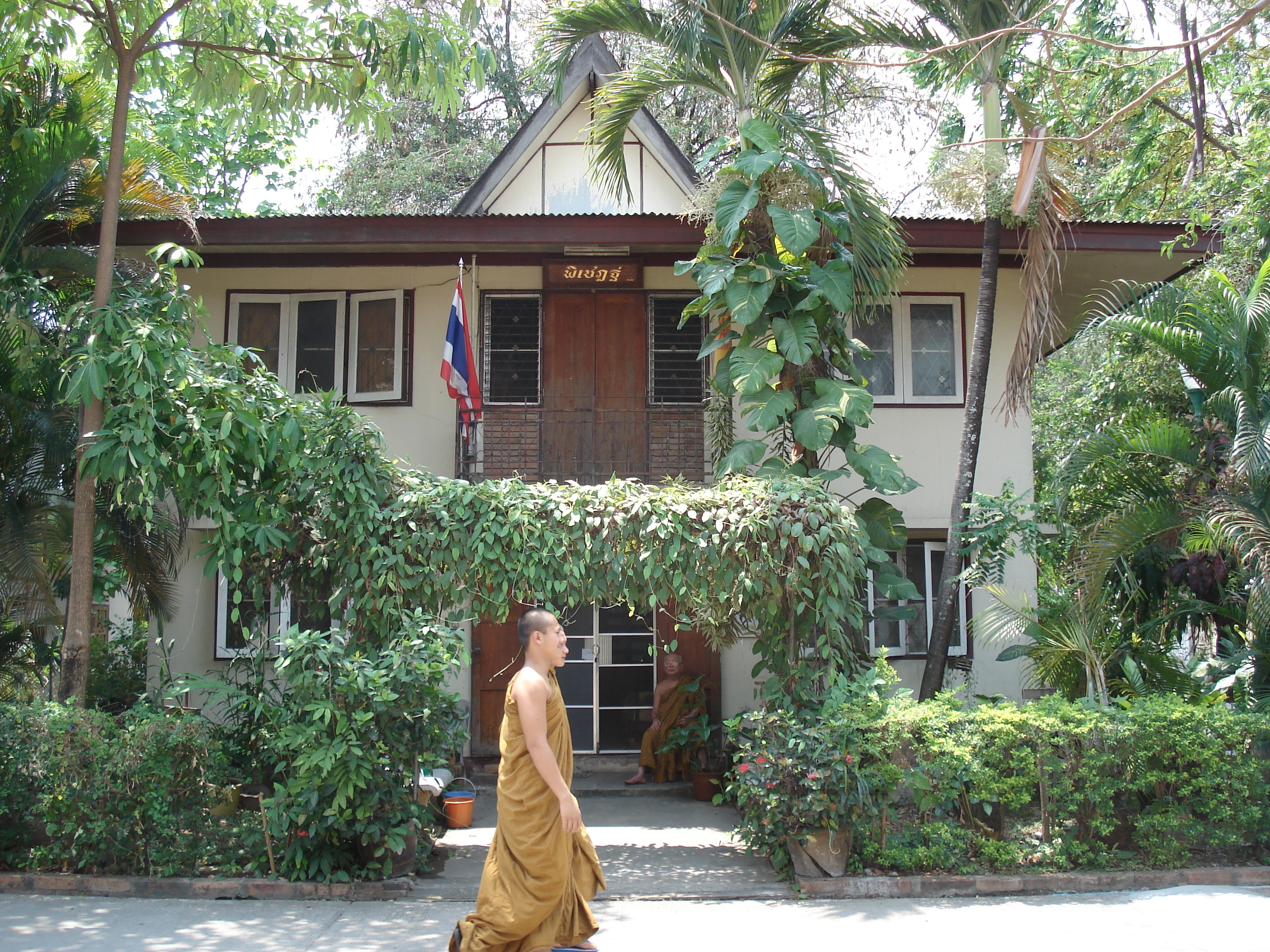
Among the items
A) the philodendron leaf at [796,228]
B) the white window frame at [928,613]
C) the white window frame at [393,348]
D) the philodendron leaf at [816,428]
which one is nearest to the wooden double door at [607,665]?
the white window frame at [928,613]

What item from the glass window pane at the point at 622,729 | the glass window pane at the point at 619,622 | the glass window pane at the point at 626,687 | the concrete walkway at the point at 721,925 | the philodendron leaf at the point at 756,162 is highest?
the philodendron leaf at the point at 756,162

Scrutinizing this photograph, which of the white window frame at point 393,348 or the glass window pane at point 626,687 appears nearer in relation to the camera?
the white window frame at point 393,348

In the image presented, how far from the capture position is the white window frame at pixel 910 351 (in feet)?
35.8

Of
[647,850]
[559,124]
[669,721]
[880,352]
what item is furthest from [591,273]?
[647,850]

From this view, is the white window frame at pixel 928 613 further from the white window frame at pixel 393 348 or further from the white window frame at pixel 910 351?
the white window frame at pixel 393 348

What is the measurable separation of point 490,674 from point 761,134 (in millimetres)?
6029

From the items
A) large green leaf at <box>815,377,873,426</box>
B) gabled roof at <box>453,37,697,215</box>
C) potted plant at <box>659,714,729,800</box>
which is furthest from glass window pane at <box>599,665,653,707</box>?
gabled roof at <box>453,37,697,215</box>

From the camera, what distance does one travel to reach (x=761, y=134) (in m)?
8.54

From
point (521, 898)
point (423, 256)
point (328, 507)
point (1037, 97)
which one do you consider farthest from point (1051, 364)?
point (521, 898)

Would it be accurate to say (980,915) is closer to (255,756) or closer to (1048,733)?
(1048,733)

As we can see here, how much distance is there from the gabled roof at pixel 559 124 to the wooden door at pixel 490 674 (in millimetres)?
5200

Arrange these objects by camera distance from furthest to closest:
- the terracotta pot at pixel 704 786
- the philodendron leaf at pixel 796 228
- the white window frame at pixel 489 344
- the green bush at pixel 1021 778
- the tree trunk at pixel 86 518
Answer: the white window frame at pixel 489 344, the terracotta pot at pixel 704 786, the philodendron leaf at pixel 796 228, the tree trunk at pixel 86 518, the green bush at pixel 1021 778

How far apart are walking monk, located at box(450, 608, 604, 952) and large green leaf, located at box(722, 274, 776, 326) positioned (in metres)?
4.18

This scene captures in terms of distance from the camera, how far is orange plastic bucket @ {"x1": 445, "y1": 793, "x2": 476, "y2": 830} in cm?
826
